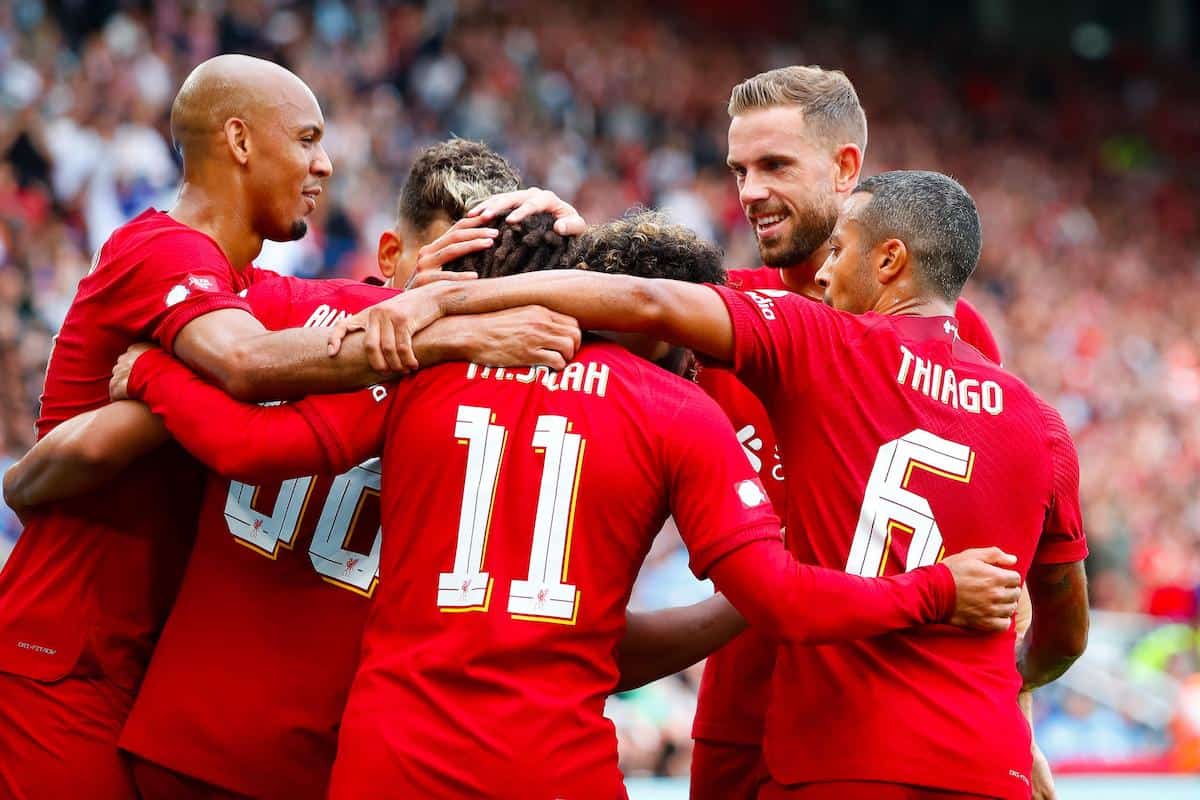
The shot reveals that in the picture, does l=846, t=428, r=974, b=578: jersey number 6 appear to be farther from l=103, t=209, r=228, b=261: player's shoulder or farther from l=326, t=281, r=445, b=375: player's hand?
l=103, t=209, r=228, b=261: player's shoulder

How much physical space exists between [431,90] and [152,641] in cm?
1135

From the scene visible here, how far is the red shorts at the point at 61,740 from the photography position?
339 cm

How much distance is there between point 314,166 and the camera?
12.9ft

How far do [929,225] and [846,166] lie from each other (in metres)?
1.17

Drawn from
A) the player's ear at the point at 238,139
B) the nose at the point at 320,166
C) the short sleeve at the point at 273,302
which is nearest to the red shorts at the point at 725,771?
the short sleeve at the point at 273,302

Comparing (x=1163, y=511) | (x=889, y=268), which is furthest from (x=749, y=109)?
(x=1163, y=511)

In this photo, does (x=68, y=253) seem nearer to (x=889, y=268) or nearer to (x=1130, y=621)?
(x=889, y=268)

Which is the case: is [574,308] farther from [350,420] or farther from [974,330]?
[974,330]


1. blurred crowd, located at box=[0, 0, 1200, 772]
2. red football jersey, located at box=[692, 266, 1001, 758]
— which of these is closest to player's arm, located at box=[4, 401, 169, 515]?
red football jersey, located at box=[692, 266, 1001, 758]

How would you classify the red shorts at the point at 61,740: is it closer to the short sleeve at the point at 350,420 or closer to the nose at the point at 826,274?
the short sleeve at the point at 350,420

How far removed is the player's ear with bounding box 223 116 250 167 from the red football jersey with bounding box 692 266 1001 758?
1.39 meters

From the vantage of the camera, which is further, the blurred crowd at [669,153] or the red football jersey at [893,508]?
the blurred crowd at [669,153]

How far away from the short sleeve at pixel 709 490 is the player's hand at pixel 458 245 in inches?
25.1

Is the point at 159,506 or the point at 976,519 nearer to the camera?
the point at 976,519
